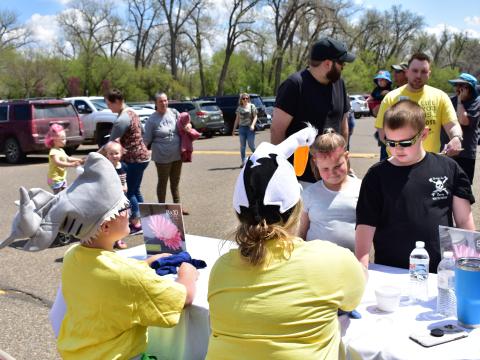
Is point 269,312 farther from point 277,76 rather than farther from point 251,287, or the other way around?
point 277,76

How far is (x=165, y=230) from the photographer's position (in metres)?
2.98

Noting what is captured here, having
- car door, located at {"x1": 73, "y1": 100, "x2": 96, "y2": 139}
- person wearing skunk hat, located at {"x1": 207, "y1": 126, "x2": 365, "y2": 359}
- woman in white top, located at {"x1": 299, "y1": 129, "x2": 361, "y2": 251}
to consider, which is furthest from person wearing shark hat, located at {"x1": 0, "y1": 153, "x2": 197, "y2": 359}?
car door, located at {"x1": 73, "y1": 100, "x2": 96, "y2": 139}

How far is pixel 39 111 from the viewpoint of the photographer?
13672mm

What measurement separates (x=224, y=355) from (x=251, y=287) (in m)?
0.24

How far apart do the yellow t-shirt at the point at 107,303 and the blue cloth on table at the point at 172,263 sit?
1.88ft

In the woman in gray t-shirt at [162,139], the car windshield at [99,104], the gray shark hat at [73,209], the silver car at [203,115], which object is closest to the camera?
the gray shark hat at [73,209]

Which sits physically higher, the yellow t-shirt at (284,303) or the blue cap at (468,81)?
the blue cap at (468,81)

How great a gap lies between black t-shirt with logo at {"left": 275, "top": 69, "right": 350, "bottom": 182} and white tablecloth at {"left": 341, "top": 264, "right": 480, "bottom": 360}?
5.72 ft

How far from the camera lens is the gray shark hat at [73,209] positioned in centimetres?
184

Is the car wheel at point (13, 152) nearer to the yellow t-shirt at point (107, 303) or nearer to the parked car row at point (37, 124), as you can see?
the parked car row at point (37, 124)

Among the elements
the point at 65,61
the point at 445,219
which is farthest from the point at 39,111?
the point at 65,61

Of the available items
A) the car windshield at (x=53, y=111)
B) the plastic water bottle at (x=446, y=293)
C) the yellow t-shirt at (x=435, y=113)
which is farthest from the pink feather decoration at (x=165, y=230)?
the car windshield at (x=53, y=111)

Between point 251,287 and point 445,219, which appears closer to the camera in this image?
point 251,287

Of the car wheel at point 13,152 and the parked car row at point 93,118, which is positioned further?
the parked car row at point 93,118
